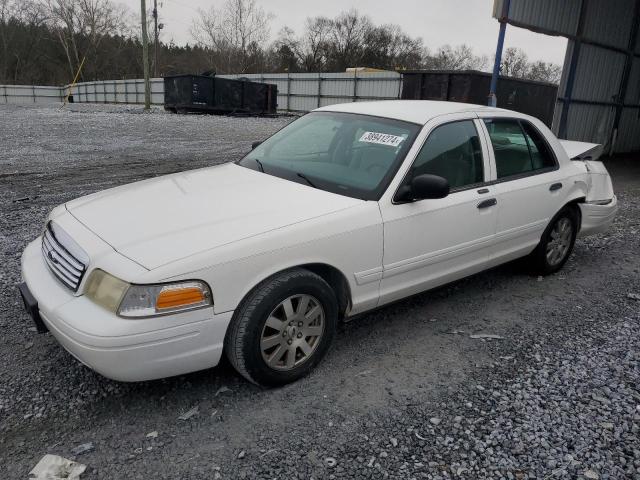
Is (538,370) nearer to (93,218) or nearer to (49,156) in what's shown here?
(93,218)

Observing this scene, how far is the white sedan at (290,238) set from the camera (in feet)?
7.95

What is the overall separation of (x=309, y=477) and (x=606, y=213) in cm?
425

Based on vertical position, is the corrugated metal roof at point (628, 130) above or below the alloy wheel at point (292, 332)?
above

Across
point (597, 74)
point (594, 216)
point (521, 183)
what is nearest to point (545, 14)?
point (597, 74)

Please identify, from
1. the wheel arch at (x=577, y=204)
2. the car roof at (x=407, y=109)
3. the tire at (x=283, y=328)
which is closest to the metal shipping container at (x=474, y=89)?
the wheel arch at (x=577, y=204)

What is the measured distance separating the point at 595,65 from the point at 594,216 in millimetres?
10995

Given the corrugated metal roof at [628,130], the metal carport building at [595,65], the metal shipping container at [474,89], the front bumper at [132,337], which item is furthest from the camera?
the corrugated metal roof at [628,130]

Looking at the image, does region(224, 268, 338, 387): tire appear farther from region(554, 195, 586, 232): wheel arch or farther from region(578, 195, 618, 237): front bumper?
region(578, 195, 618, 237): front bumper

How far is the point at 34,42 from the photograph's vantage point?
61469 millimetres

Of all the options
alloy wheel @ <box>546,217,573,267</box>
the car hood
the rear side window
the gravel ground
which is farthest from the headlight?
alloy wheel @ <box>546,217,573,267</box>

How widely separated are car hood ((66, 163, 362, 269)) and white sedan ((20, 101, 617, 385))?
1 cm

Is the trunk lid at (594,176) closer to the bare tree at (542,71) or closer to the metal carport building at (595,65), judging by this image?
the metal carport building at (595,65)

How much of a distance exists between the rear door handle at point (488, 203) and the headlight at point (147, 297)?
7.21ft

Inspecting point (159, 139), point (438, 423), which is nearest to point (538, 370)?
point (438, 423)
